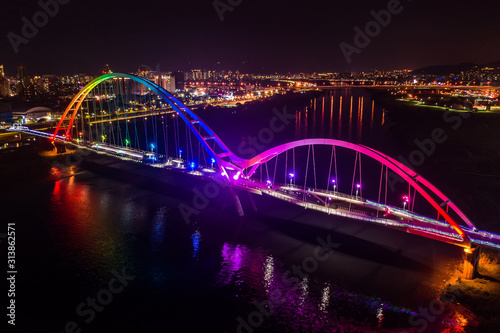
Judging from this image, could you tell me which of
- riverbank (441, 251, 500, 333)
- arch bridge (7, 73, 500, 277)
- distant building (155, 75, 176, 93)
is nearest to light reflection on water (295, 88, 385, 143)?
arch bridge (7, 73, 500, 277)

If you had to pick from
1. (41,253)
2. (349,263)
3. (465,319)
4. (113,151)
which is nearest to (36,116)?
(113,151)

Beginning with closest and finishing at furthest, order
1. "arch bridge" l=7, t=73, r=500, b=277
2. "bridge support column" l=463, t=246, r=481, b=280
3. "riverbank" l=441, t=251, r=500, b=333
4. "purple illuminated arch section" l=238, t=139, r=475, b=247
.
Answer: "riverbank" l=441, t=251, r=500, b=333, "bridge support column" l=463, t=246, r=481, b=280, "purple illuminated arch section" l=238, t=139, r=475, b=247, "arch bridge" l=7, t=73, r=500, b=277

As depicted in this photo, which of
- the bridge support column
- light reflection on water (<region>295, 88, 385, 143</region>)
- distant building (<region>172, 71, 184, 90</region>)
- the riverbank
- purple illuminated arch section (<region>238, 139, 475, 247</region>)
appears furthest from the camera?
distant building (<region>172, 71, 184, 90</region>)

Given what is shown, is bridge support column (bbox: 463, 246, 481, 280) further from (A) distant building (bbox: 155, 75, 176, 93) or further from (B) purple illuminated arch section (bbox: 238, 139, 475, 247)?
(A) distant building (bbox: 155, 75, 176, 93)

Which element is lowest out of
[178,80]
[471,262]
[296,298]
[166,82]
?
[296,298]

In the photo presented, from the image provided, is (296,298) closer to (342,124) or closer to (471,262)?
(471,262)

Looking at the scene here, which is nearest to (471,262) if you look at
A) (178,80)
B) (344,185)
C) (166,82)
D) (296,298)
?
(296,298)

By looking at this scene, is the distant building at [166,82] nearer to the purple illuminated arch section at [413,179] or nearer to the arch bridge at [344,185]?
the arch bridge at [344,185]

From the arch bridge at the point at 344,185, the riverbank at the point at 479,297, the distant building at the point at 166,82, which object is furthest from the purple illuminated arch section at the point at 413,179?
the distant building at the point at 166,82

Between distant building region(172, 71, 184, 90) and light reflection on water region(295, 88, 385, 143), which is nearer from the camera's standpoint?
light reflection on water region(295, 88, 385, 143)

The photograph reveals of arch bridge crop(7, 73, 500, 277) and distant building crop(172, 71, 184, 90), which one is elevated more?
distant building crop(172, 71, 184, 90)
